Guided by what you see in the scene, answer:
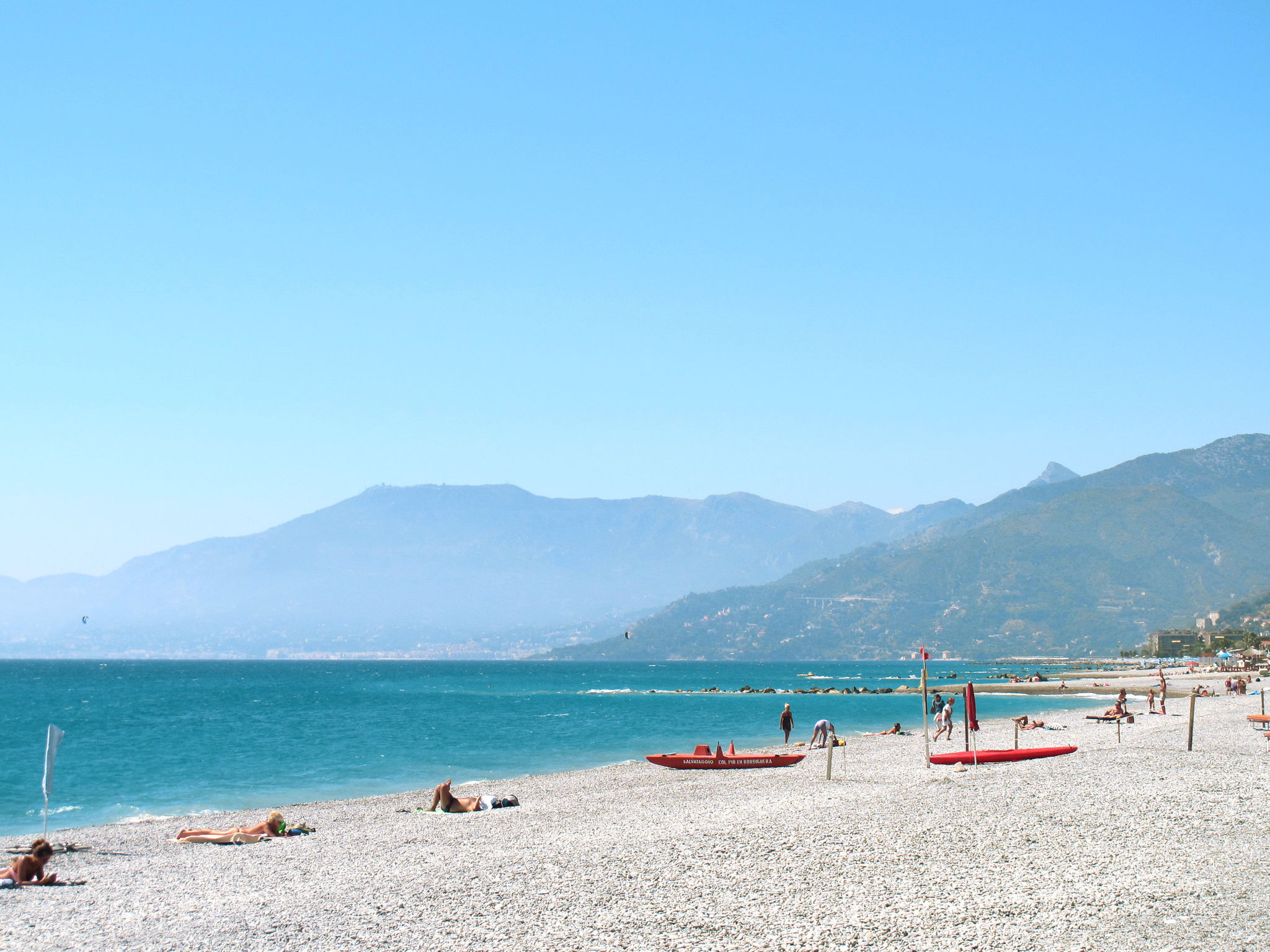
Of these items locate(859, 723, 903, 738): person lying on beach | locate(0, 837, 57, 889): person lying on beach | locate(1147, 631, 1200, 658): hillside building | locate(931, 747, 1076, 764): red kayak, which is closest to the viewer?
locate(0, 837, 57, 889): person lying on beach

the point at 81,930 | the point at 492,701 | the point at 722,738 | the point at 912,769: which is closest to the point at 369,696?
the point at 492,701

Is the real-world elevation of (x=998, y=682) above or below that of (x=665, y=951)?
below

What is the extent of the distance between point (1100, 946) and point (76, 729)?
64926mm

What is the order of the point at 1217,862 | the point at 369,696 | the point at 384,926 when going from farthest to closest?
1. the point at 369,696
2. the point at 1217,862
3. the point at 384,926

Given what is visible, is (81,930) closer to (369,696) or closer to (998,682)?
(369,696)

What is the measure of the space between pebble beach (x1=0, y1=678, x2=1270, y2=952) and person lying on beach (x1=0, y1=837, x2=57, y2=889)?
28 cm


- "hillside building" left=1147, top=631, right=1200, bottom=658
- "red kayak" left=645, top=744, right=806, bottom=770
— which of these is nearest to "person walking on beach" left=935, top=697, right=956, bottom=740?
"red kayak" left=645, top=744, right=806, bottom=770

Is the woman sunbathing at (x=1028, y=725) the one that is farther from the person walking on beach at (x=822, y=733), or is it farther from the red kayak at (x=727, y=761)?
the red kayak at (x=727, y=761)

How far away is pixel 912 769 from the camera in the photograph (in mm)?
27453

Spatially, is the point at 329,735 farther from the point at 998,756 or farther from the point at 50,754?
the point at 998,756

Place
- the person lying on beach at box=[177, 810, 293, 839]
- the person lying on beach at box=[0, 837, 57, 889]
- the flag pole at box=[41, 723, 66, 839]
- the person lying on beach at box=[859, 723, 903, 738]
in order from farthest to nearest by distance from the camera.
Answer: the person lying on beach at box=[859, 723, 903, 738], the person lying on beach at box=[177, 810, 293, 839], the flag pole at box=[41, 723, 66, 839], the person lying on beach at box=[0, 837, 57, 889]

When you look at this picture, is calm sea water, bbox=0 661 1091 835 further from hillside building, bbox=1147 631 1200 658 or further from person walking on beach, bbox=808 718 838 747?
hillside building, bbox=1147 631 1200 658

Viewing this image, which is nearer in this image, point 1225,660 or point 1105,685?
point 1105,685

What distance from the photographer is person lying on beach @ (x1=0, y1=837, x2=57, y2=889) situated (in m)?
16.1
